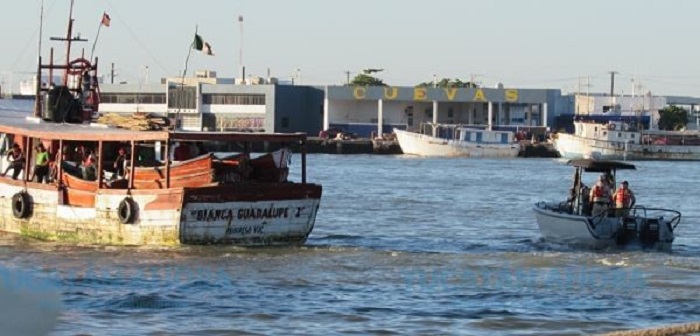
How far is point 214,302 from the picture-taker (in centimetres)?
1845

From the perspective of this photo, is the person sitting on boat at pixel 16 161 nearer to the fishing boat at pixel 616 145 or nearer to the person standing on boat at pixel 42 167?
the person standing on boat at pixel 42 167

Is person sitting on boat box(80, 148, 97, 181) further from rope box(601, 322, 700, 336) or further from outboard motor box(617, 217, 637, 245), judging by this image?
rope box(601, 322, 700, 336)

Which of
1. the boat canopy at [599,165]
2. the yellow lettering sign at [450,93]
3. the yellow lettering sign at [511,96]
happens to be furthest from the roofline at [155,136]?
the yellow lettering sign at [511,96]

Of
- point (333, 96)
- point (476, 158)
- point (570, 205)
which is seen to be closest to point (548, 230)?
point (570, 205)

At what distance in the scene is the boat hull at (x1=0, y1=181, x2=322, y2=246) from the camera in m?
23.2

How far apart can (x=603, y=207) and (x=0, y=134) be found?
40.0 ft

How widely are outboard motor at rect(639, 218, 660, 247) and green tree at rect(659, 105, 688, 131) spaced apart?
102597mm

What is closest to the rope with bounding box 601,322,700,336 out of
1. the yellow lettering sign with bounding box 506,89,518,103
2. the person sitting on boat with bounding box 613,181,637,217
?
the person sitting on boat with bounding box 613,181,637,217

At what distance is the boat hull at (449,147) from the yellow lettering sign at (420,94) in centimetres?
1042

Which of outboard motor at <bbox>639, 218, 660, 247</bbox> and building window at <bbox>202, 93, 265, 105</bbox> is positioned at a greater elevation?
building window at <bbox>202, 93, 265, 105</bbox>

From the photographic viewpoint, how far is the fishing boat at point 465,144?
99188 mm

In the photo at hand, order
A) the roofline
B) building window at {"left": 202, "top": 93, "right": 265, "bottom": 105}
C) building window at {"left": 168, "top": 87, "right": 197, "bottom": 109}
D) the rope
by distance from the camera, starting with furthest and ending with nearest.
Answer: building window at {"left": 202, "top": 93, "right": 265, "bottom": 105} → building window at {"left": 168, "top": 87, "right": 197, "bottom": 109} → the roofline → the rope

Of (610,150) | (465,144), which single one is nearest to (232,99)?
(465,144)

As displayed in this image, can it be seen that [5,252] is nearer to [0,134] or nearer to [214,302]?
[0,134]
